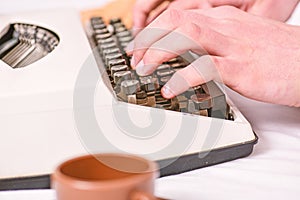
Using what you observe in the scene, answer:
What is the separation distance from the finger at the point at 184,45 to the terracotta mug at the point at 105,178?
312 millimetres

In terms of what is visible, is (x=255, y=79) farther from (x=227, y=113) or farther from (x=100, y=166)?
(x=100, y=166)

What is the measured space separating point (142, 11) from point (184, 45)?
42cm

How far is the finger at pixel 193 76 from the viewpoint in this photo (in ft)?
2.87

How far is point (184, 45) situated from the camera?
922 millimetres

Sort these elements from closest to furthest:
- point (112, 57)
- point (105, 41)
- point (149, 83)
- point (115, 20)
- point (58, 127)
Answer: point (58, 127)
point (149, 83)
point (112, 57)
point (105, 41)
point (115, 20)

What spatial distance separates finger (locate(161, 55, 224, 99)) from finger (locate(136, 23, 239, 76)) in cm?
3

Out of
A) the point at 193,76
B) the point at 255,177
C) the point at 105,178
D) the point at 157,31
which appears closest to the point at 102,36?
the point at 157,31

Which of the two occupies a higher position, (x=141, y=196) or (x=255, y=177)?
(x=141, y=196)

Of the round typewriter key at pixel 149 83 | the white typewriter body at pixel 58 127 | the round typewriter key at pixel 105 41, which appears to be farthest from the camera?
the round typewriter key at pixel 105 41

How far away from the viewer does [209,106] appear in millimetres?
865

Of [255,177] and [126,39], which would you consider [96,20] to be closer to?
[126,39]

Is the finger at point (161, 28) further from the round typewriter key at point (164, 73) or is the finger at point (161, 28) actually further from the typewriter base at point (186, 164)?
the typewriter base at point (186, 164)

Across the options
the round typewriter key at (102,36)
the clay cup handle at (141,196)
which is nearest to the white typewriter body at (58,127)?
the clay cup handle at (141,196)

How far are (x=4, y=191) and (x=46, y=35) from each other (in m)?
0.45
